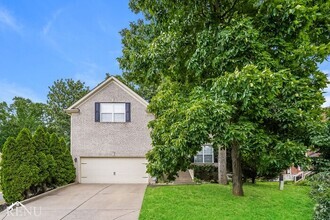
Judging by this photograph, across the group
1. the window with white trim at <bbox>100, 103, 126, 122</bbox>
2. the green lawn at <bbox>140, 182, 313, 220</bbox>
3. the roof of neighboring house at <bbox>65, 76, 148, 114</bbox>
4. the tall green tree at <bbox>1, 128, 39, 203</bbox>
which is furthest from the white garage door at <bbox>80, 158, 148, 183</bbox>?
the green lawn at <bbox>140, 182, 313, 220</bbox>

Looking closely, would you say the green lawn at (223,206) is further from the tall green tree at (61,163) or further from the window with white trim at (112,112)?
the window with white trim at (112,112)

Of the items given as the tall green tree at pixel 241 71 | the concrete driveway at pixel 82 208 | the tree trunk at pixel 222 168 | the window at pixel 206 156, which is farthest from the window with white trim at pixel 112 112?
the tall green tree at pixel 241 71

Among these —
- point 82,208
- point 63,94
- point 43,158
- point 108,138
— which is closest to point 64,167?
point 43,158

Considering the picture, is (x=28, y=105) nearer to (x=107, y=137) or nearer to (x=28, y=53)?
(x=28, y=53)

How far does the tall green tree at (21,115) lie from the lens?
42.0 metres

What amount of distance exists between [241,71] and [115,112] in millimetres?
12409

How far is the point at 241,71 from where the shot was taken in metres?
8.20

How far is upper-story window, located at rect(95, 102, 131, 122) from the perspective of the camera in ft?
62.9

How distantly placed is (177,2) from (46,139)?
32.5 ft

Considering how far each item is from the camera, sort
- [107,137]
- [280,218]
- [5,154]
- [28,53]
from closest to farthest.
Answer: [280,218]
[5,154]
[107,137]
[28,53]

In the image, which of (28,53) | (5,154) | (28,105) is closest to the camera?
(5,154)

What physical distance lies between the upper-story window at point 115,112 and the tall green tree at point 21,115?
27914mm

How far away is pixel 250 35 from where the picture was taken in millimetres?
8828

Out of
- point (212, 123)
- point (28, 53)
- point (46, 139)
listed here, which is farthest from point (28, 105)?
point (212, 123)
